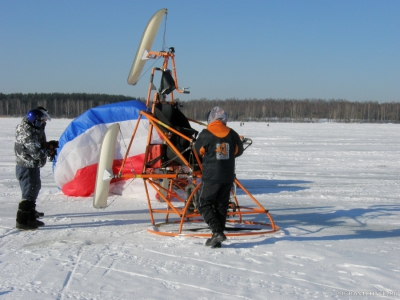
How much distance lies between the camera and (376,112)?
123938 mm

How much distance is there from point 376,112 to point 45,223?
420ft

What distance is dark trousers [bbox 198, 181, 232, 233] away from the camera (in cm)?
506

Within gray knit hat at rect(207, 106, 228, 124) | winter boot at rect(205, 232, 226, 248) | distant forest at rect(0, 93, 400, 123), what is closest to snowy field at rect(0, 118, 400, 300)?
winter boot at rect(205, 232, 226, 248)

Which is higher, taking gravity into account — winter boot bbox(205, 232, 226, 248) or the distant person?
the distant person

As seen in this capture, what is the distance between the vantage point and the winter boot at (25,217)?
5.93 m

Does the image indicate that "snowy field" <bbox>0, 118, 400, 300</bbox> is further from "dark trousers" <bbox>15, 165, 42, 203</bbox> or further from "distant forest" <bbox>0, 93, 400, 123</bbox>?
"distant forest" <bbox>0, 93, 400, 123</bbox>

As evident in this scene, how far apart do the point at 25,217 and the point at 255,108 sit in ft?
405

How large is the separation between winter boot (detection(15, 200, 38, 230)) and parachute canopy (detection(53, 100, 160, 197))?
263 centimetres

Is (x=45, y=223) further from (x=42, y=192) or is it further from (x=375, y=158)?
(x=375, y=158)

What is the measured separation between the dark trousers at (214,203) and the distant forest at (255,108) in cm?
9822

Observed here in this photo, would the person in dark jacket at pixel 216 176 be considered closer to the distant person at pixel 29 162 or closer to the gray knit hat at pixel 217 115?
the gray knit hat at pixel 217 115

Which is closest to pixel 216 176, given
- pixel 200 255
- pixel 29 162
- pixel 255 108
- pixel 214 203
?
pixel 214 203

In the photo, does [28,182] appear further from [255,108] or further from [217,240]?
[255,108]

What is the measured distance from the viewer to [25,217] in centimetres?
596
